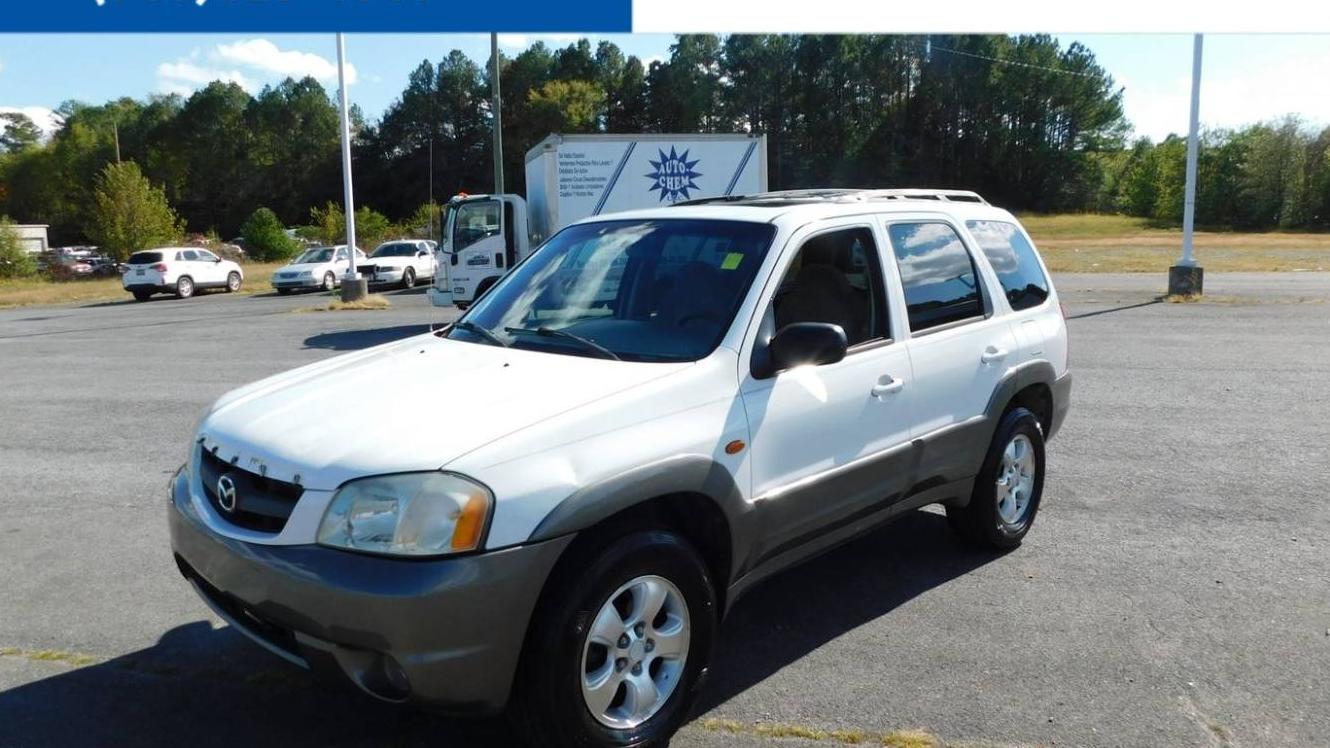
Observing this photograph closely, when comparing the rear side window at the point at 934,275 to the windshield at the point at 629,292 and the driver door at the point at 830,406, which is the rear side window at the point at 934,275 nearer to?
the driver door at the point at 830,406

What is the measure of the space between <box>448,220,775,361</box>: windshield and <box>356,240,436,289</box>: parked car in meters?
29.8

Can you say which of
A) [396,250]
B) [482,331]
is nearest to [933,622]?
[482,331]

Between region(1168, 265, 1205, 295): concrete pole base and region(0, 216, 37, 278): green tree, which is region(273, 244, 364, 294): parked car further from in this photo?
region(1168, 265, 1205, 295): concrete pole base

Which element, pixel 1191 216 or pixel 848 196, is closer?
pixel 848 196

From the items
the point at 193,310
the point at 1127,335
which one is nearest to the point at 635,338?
the point at 1127,335

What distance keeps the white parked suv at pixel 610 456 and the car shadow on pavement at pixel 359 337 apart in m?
11.0

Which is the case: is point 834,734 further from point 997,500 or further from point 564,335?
point 997,500

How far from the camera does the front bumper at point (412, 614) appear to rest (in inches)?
108

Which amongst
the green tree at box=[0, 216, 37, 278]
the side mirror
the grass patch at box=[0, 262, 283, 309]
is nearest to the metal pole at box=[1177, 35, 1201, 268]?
the side mirror

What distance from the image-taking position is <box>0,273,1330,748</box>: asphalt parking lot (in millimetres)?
3461

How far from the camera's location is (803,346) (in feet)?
11.6

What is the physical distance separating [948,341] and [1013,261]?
3.52 ft

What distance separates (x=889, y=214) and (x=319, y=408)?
8.50 ft

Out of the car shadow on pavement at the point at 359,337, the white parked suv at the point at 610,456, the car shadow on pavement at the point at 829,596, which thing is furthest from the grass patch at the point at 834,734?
the car shadow on pavement at the point at 359,337
